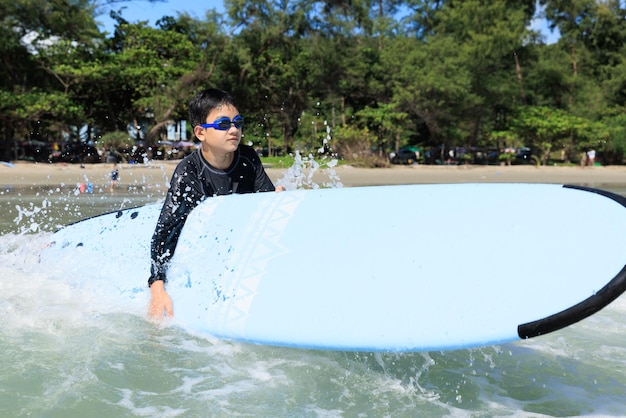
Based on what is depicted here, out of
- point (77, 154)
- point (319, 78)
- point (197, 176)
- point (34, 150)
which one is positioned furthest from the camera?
point (319, 78)

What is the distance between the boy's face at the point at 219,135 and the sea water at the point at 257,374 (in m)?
0.89

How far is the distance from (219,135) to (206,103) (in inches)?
6.7

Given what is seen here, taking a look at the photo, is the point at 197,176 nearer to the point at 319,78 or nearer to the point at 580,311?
the point at 580,311

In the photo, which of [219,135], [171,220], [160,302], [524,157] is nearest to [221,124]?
[219,135]

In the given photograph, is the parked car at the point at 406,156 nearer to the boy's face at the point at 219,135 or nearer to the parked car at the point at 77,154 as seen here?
the parked car at the point at 77,154

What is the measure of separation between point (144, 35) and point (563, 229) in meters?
26.5

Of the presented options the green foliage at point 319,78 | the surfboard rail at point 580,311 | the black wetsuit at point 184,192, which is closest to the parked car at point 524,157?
the green foliage at point 319,78

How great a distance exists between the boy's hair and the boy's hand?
80 cm

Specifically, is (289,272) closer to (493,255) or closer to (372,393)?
(372,393)

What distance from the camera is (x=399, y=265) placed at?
2.32 metres

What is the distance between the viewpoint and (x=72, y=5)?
21.0m

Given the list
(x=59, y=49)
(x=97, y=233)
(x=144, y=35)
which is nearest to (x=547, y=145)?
(x=144, y=35)

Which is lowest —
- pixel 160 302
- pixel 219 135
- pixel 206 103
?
pixel 160 302

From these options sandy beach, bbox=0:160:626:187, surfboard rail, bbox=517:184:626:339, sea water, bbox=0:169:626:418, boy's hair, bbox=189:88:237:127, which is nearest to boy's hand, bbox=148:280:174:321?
sea water, bbox=0:169:626:418
